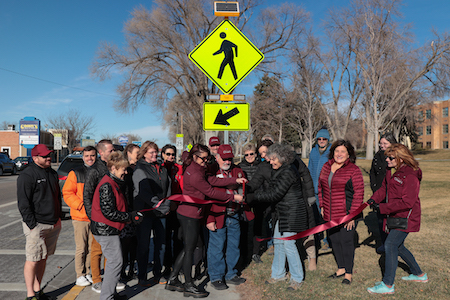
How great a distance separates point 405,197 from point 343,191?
77cm

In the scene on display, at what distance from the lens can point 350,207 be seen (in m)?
4.66

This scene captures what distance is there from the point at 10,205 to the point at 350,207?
11.8 meters

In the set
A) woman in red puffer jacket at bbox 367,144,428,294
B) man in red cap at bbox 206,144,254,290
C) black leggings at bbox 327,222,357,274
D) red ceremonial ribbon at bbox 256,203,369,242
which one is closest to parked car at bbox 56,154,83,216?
man in red cap at bbox 206,144,254,290

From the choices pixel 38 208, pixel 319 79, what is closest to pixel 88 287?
pixel 38 208

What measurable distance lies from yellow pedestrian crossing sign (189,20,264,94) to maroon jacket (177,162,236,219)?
1.61m

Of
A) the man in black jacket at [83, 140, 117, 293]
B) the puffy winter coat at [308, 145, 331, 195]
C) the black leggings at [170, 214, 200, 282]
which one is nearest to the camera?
the man in black jacket at [83, 140, 117, 293]

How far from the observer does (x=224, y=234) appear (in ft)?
15.3

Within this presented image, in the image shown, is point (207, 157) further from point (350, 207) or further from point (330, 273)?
point (330, 273)

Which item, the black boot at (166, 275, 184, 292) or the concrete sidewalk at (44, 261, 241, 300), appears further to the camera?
the black boot at (166, 275, 184, 292)

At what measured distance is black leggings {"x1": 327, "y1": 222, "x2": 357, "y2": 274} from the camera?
15.3 ft

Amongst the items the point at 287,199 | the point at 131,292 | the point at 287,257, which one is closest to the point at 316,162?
the point at 287,199

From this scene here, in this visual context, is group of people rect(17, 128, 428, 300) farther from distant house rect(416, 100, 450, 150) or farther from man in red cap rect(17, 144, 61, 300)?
distant house rect(416, 100, 450, 150)

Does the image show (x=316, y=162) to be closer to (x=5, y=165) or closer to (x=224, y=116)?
(x=224, y=116)

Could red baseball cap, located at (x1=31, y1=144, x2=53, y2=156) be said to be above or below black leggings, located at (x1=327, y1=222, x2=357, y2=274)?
above
